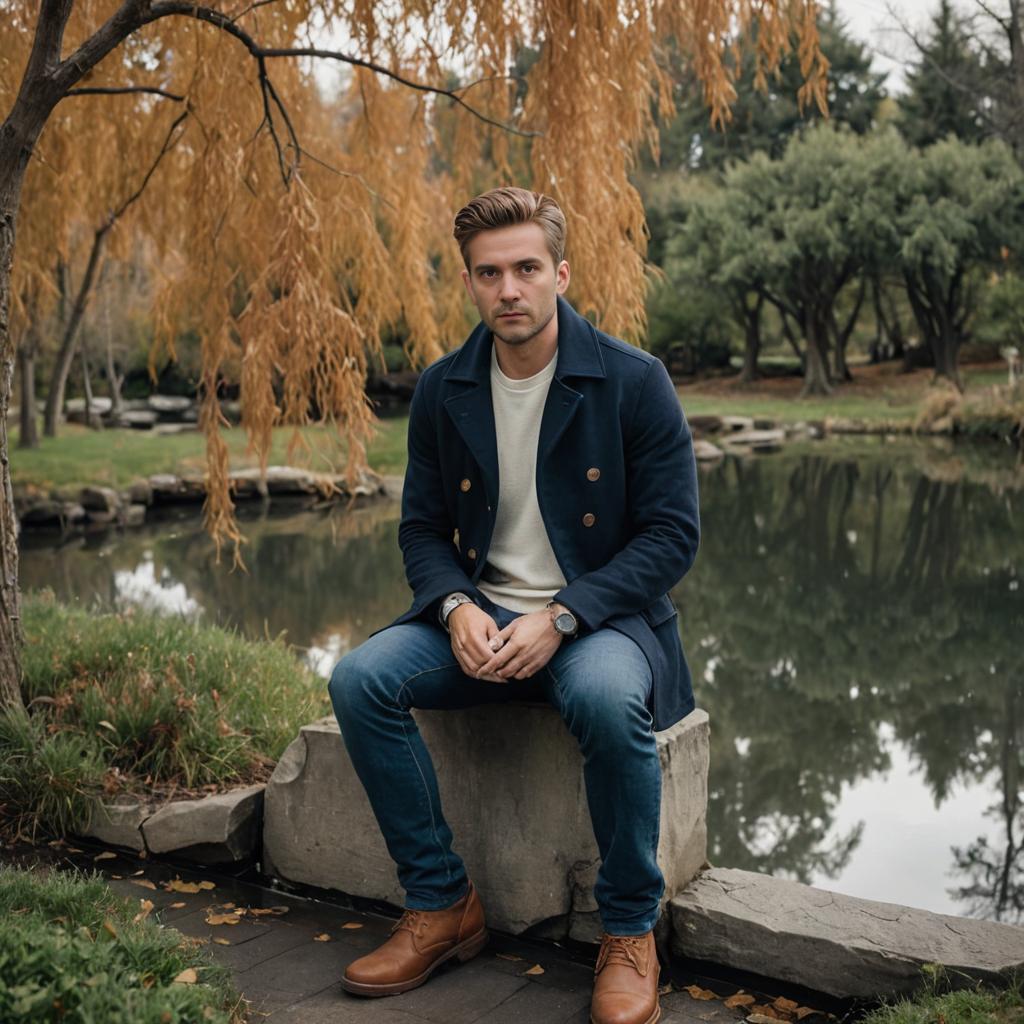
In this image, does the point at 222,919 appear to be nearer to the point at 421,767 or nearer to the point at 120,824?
the point at 120,824

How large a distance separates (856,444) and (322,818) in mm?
20268

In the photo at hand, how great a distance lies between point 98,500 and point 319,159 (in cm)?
1072

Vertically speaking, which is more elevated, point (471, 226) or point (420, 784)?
point (471, 226)

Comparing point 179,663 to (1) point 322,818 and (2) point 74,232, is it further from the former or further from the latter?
(2) point 74,232

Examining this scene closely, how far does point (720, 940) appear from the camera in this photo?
269 cm

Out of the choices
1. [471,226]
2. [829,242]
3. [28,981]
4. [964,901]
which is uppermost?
[829,242]

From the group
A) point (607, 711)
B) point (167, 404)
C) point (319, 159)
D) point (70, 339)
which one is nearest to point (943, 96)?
point (167, 404)

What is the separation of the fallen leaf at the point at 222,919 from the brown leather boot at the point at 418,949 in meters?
0.46

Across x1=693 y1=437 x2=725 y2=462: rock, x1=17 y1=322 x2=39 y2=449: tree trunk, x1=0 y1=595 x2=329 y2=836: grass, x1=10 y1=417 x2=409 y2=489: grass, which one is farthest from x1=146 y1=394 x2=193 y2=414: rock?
x1=0 y1=595 x2=329 y2=836: grass

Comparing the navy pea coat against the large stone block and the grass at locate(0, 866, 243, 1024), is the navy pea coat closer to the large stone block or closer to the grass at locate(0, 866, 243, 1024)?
the large stone block

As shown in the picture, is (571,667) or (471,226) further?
(471,226)

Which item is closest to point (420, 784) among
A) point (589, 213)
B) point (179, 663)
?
point (179, 663)

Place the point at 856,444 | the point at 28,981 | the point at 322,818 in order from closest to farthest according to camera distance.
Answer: the point at 28,981 → the point at 322,818 → the point at 856,444

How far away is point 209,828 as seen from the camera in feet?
10.8
